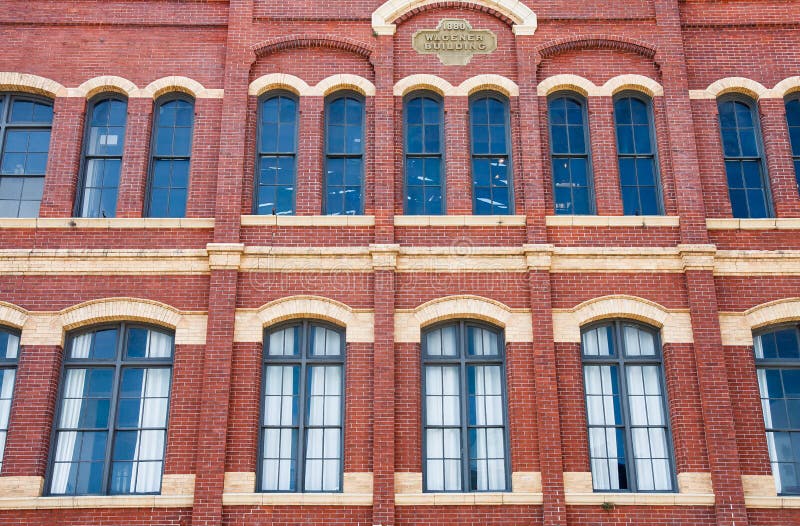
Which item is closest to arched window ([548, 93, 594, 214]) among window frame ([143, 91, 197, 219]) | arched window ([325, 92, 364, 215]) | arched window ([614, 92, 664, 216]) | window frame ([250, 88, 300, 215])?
arched window ([614, 92, 664, 216])

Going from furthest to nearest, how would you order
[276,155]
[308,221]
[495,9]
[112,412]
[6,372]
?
1. [495,9]
2. [276,155]
3. [308,221]
4. [6,372]
5. [112,412]

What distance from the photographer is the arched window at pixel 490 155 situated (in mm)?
16438

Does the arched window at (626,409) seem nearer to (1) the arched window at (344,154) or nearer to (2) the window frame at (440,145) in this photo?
(2) the window frame at (440,145)

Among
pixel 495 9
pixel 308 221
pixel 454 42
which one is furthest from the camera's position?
pixel 495 9

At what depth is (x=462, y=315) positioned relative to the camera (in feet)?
50.5

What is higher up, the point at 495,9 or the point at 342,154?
the point at 495,9

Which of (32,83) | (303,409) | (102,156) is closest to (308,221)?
(303,409)

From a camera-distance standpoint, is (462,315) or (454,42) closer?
(462,315)

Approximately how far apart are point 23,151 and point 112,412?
529 cm

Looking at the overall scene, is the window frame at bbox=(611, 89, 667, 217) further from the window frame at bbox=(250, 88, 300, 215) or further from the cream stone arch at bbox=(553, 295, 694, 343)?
the window frame at bbox=(250, 88, 300, 215)

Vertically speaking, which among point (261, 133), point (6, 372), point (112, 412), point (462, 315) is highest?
point (261, 133)

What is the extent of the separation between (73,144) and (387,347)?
6778 mm

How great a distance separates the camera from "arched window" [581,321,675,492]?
14.8 m

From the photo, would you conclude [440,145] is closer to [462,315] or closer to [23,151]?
[462,315]
